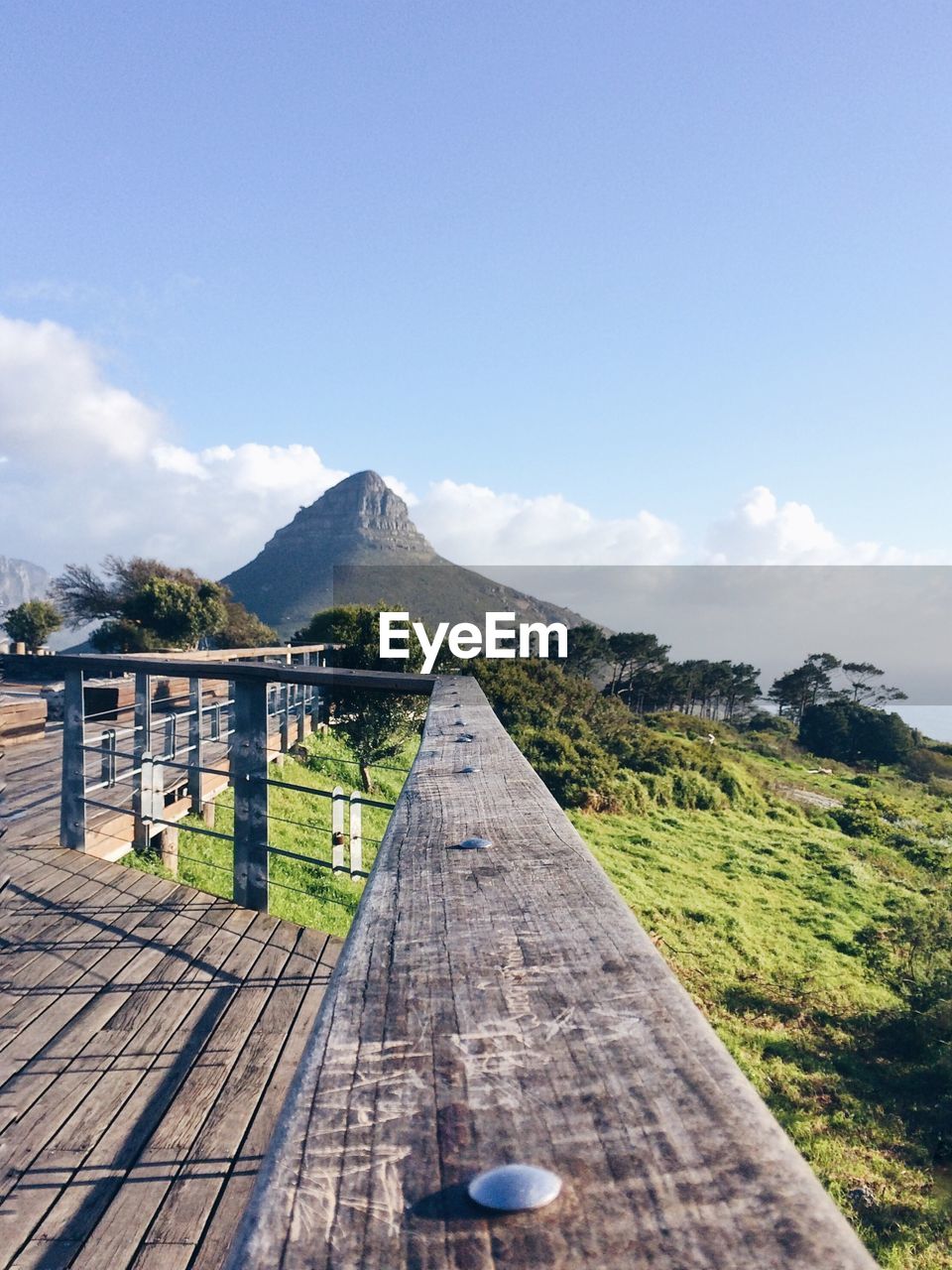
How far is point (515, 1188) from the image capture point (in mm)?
395

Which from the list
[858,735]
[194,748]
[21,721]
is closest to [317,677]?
[194,748]

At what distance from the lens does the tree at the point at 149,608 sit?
27.4 meters

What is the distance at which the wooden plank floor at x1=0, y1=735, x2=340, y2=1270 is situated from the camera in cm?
182

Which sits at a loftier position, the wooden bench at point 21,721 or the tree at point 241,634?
the tree at point 241,634

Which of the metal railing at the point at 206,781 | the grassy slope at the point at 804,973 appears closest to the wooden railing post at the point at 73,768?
the metal railing at the point at 206,781

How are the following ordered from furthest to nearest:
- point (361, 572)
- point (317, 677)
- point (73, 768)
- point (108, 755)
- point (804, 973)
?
1. point (361, 572)
2. point (804, 973)
3. point (108, 755)
4. point (73, 768)
5. point (317, 677)

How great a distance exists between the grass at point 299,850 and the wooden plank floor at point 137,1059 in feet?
1.88

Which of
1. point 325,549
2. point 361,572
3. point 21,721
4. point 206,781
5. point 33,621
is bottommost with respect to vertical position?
point 206,781

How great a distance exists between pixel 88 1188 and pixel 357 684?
6.31 feet

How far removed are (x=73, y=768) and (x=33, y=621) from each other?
27.6 metres

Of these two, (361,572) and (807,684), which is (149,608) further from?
(361,572)

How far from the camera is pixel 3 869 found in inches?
165

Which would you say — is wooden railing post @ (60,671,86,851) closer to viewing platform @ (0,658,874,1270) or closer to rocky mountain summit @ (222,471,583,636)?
viewing platform @ (0,658,874,1270)

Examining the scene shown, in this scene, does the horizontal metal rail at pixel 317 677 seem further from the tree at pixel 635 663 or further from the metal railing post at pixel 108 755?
the tree at pixel 635 663
